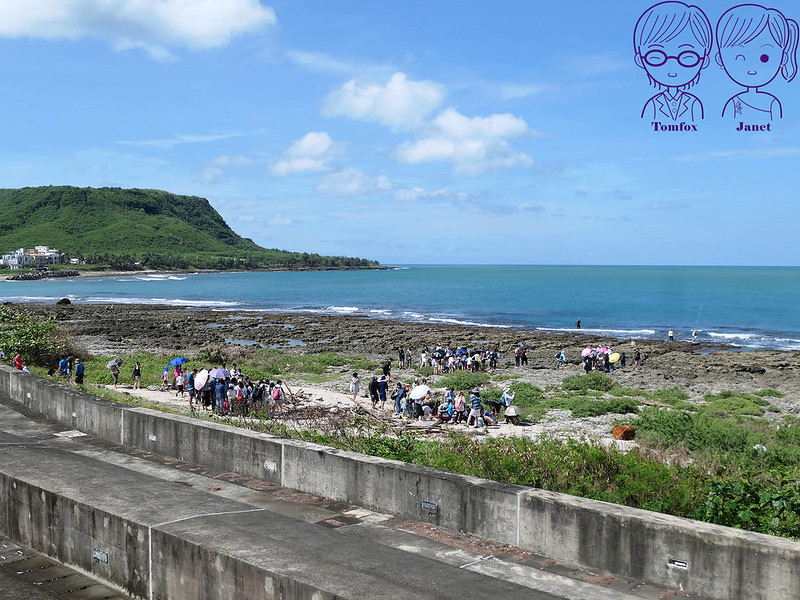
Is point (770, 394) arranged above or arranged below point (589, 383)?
below

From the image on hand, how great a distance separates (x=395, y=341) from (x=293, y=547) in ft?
140

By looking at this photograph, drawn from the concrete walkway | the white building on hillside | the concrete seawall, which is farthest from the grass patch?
the white building on hillside

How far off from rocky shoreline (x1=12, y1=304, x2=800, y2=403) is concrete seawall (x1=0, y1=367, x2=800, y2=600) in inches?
932

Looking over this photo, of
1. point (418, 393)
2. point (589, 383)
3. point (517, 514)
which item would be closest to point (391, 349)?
point (589, 383)

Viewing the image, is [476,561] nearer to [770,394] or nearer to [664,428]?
[664,428]

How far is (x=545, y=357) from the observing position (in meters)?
42.4

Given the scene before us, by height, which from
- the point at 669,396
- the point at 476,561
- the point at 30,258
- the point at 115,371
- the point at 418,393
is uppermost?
the point at 30,258

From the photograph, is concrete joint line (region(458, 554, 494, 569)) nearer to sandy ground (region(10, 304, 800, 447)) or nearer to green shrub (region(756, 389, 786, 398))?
sandy ground (region(10, 304, 800, 447))

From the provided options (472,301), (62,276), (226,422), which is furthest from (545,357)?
(62,276)

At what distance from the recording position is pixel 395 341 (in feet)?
160

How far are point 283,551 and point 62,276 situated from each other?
160750mm

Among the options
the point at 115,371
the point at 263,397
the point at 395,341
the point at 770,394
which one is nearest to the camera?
the point at 263,397

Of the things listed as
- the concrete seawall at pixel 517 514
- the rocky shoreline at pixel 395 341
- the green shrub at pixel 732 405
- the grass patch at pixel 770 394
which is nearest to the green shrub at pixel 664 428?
the green shrub at pixel 732 405

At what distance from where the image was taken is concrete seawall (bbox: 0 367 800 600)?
18.2 ft
